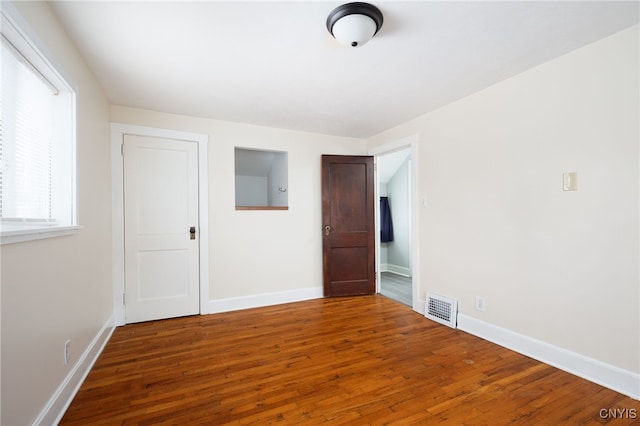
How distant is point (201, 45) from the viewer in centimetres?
190

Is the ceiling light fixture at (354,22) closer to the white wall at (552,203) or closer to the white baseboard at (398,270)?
the white wall at (552,203)

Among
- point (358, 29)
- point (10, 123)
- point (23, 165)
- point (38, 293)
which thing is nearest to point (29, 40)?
point (10, 123)

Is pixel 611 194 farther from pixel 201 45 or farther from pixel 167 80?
pixel 167 80

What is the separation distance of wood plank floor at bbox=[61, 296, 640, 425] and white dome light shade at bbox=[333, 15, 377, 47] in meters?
2.22

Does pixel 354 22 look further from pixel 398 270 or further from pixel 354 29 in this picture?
pixel 398 270

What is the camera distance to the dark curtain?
5566 millimetres

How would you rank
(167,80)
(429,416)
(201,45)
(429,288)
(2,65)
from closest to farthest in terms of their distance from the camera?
(2,65)
(429,416)
(201,45)
(167,80)
(429,288)

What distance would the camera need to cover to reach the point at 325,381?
1.93 m

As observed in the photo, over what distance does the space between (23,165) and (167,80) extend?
4.28 ft

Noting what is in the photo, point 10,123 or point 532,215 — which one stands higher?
point 10,123

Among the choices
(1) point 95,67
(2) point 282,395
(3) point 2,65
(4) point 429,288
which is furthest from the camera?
(4) point 429,288

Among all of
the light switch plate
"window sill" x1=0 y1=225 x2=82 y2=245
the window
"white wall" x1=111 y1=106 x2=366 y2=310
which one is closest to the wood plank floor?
"white wall" x1=111 y1=106 x2=366 y2=310

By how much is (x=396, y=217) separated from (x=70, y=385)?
5.05 metres

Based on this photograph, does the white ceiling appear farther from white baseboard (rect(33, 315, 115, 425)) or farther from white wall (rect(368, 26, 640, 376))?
white baseboard (rect(33, 315, 115, 425))
